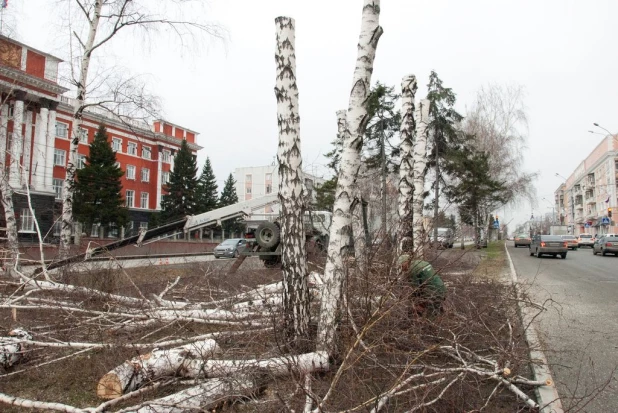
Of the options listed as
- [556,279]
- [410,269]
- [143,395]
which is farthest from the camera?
[556,279]

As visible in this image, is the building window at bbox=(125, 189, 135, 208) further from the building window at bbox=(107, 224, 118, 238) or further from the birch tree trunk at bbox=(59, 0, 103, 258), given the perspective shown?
the birch tree trunk at bbox=(59, 0, 103, 258)

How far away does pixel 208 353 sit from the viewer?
4.11 m

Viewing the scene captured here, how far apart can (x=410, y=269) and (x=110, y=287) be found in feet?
17.5

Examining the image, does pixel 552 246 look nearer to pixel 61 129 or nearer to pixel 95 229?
pixel 95 229

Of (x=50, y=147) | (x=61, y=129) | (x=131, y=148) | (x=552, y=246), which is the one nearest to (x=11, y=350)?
(x=552, y=246)

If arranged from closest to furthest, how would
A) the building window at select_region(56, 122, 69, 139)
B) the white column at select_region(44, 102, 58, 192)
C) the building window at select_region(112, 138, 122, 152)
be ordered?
1. the white column at select_region(44, 102, 58, 192)
2. the building window at select_region(56, 122, 69, 139)
3. the building window at select_region(112, 138, 122, 152)

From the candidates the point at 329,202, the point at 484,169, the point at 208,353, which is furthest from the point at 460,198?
the point at 208,353

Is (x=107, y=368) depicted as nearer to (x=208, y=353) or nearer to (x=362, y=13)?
(x=208, y=353)

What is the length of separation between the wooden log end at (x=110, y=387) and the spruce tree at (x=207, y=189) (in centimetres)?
4923

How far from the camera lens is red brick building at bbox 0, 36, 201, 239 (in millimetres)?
18000

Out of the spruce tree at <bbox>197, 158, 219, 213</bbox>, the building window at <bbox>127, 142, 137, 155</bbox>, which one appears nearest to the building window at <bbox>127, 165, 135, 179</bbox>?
the building window at <bbox>127, 142, 137, 155</bbox>

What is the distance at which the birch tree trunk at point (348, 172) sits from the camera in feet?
13.5

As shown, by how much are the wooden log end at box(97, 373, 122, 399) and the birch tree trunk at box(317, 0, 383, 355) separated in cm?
175

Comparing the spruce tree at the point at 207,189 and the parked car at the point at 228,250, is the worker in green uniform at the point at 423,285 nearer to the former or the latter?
the parked car at the point at 228,250
